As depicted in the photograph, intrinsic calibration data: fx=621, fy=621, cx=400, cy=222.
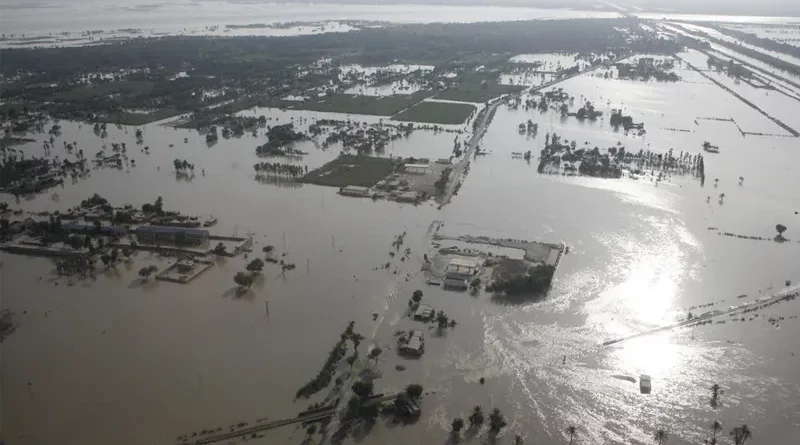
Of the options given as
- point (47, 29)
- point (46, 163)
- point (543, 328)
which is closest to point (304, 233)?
point (543, 328)

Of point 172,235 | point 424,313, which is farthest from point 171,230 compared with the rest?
point 424,313

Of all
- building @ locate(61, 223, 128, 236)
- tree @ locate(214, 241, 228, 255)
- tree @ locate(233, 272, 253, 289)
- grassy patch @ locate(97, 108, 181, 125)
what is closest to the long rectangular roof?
building @ locate(61, 223, 128, 236)

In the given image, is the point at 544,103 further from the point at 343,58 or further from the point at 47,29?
the point at 47,29

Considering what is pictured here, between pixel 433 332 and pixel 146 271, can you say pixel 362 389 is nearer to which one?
pixel 433 332

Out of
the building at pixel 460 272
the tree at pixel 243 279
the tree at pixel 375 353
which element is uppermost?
the tree at pixel 243 279

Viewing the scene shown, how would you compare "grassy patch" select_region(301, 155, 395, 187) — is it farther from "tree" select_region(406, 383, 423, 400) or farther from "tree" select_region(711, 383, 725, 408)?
"tree" select_region(711, 383, 725, 408)

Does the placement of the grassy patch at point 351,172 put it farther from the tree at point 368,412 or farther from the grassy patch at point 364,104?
the tree at point 368,412

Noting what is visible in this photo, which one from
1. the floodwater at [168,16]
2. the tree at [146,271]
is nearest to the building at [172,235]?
the tree at [146,271]
